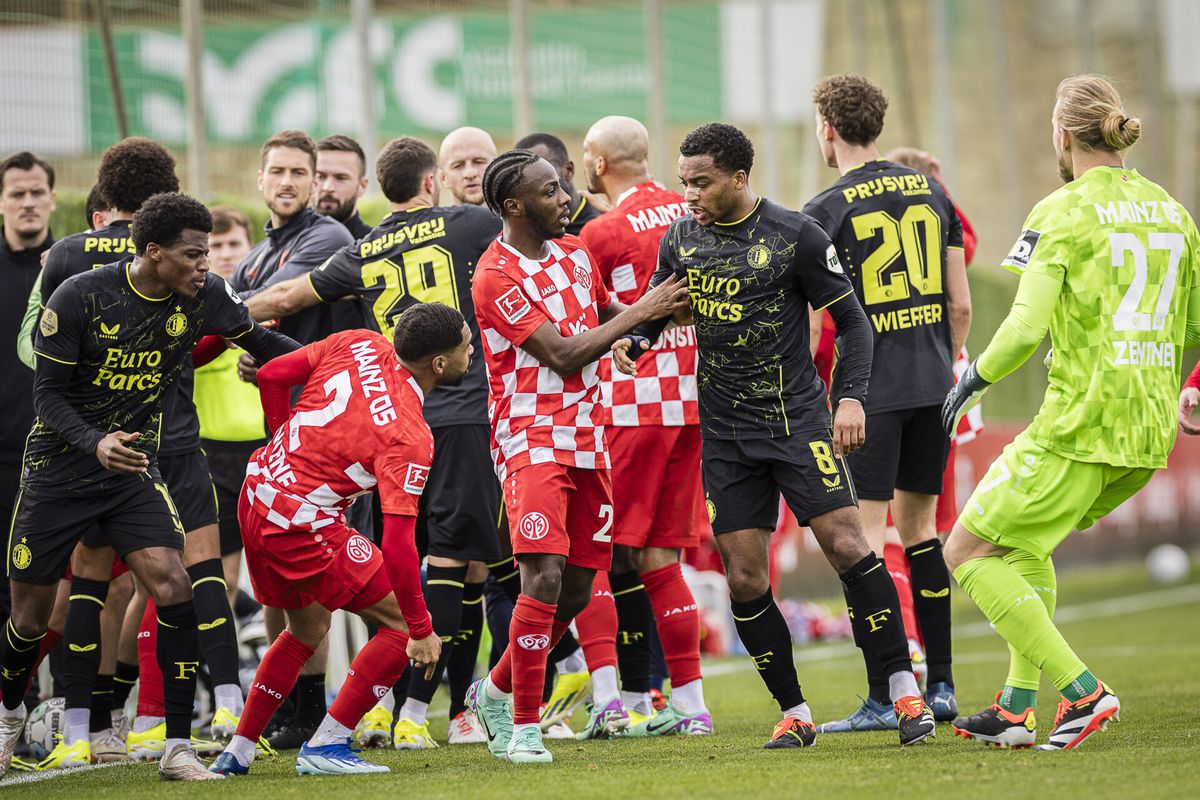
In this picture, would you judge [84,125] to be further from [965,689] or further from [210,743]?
[965,689]

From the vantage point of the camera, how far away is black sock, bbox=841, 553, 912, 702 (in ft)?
18.5

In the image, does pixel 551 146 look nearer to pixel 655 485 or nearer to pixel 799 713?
pixel 655 485

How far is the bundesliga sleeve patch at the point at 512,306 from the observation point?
552cm

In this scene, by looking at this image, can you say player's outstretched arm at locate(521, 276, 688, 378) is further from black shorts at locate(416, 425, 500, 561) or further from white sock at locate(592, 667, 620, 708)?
white sock at locate(592, 667, 620, 708)

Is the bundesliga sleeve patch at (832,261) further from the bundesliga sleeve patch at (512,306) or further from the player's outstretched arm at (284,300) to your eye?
the player's outstretched arm at (284,300)

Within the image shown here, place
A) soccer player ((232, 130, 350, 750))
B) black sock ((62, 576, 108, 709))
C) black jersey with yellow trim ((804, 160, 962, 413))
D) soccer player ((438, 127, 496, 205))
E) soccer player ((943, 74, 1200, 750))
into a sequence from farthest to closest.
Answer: soccer player ((438, 127, 496, 205))
soccer player ((232, 130, 350, 750))
black jersey with yellow trim ((804, 160, 962, 413))
black sock ((62, 576, 108, 709))
soccer player ((943, 74, 1200, 750))

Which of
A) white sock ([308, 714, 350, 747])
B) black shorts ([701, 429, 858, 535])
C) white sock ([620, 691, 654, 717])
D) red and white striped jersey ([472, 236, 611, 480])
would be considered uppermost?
red and white striped jersey ([472, 236, 611, 480])

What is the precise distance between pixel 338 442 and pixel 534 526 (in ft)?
2.53

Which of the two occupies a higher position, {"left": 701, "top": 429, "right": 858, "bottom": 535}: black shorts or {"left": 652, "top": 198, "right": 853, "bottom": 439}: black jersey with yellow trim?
{"left": 652, "top": 198, "right": 853, "bottom": 439}: black jersey with yellow trim

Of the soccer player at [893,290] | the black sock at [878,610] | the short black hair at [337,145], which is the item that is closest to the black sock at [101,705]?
the short black hair at [337,145]

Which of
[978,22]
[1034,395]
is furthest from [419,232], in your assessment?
[978,22]

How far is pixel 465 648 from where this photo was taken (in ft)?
22.6

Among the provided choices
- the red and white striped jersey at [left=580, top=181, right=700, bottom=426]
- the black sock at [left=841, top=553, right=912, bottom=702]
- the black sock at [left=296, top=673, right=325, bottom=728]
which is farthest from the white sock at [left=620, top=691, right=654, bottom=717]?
the black sock at [left=841, top=553, right=912, bottom=702]

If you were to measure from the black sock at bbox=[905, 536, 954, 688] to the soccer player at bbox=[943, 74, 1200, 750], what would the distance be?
1.15m
